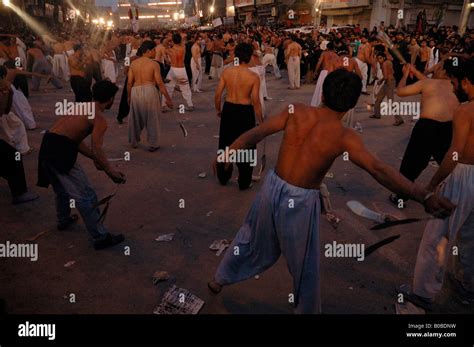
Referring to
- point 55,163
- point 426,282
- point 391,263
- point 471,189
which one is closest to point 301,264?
point 426,282

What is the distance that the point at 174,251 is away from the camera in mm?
4047

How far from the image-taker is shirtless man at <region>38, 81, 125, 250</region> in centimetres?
373

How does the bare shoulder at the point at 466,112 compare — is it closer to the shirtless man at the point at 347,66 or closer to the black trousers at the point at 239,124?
the black trousers at the point at 239,124

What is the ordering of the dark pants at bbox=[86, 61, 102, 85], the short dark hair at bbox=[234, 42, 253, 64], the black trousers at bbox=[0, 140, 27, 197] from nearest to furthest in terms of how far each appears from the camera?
the black trousers at bbox=[0, 140, 27, 197], the short dark hair at bbox=[234, 42, 253, 64], the dark pants at bbox=[86, 61, 102, 85]

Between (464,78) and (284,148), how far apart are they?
1.55 metres

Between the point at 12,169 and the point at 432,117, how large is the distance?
17.9 feet

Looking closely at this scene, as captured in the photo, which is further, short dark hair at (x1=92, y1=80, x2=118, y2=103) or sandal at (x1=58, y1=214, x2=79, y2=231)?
sandal at (x1=58, y1=214, x2=79, y2=231)

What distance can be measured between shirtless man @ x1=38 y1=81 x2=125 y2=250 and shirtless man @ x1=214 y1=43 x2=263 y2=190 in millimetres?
2007

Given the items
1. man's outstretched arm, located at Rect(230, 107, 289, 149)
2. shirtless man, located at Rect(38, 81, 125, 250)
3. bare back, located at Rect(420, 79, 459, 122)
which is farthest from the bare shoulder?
shirtless man, located at Rect(38, 81, 125, 250)

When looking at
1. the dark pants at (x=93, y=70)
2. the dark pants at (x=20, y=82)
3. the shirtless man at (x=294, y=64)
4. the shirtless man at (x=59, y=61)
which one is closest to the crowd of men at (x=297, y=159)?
the dark pants at (x=20, y=82)

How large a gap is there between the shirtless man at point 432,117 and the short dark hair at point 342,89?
2.41m

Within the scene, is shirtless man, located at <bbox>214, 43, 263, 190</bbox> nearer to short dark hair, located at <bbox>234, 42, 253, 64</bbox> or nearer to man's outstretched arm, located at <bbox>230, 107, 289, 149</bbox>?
short dark hair, located at <bbox>234, 42, 253, 64</bbox>

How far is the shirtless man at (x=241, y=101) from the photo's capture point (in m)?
5.39

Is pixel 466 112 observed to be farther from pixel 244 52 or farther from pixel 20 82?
pixel 20 82
